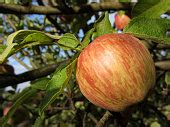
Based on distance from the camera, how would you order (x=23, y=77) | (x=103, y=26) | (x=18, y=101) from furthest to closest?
(x=23, y=77)
(x=18, y=101)
(x=103, y=26)

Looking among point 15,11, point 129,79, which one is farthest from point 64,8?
point 129,79

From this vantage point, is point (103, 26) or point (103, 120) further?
point (103, 26)

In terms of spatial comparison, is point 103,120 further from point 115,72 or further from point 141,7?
point 141,7

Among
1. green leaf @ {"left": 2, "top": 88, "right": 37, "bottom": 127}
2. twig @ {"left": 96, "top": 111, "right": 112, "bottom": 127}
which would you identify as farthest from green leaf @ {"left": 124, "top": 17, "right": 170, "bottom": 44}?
green leaf @ {"left": 2, "top": 88, "right": 37, "bottom": 127}

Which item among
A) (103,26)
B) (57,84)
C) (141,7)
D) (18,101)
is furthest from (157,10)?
(18,101)

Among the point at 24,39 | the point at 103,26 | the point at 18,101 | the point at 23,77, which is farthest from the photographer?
the point at 23,77

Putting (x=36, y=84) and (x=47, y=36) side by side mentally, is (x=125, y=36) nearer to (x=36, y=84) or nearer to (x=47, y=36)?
(x=47, y=36)

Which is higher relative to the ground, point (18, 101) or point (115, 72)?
point (115, 72)
